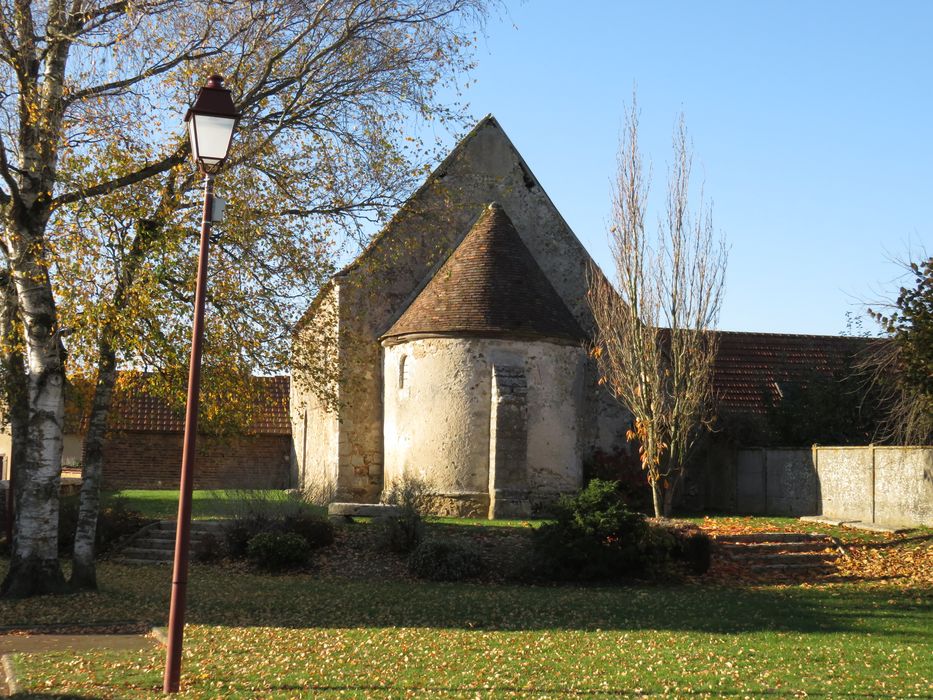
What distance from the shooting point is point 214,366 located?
14.9 meters

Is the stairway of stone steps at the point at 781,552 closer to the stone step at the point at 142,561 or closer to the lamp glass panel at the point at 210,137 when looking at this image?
the stone step at the point at 142,561

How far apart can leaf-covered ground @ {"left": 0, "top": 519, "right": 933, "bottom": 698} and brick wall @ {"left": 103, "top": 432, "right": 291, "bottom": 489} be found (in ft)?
66.0

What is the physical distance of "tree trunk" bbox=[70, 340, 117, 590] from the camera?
14.1 m

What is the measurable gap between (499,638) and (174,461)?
93.9 feet

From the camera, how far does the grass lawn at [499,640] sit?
8266 mm

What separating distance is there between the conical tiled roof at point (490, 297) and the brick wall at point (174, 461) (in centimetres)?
1449

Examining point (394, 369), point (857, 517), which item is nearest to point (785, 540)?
point (857, 517)

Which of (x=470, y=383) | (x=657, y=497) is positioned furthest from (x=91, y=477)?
(x=657, y=497)

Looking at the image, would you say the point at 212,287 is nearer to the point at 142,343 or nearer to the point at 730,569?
the point at 142,343

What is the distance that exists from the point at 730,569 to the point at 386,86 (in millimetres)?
10014

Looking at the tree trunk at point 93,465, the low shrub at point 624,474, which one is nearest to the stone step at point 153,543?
the tree trunk at point 93,465

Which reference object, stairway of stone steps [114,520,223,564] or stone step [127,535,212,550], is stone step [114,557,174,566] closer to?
stairway of stone steps [114,520,223,564]

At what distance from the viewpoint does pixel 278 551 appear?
1681 cm

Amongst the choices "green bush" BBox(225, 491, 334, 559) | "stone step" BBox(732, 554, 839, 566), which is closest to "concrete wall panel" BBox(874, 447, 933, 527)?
"stone step" BBox(732, 554, 839, 566)
